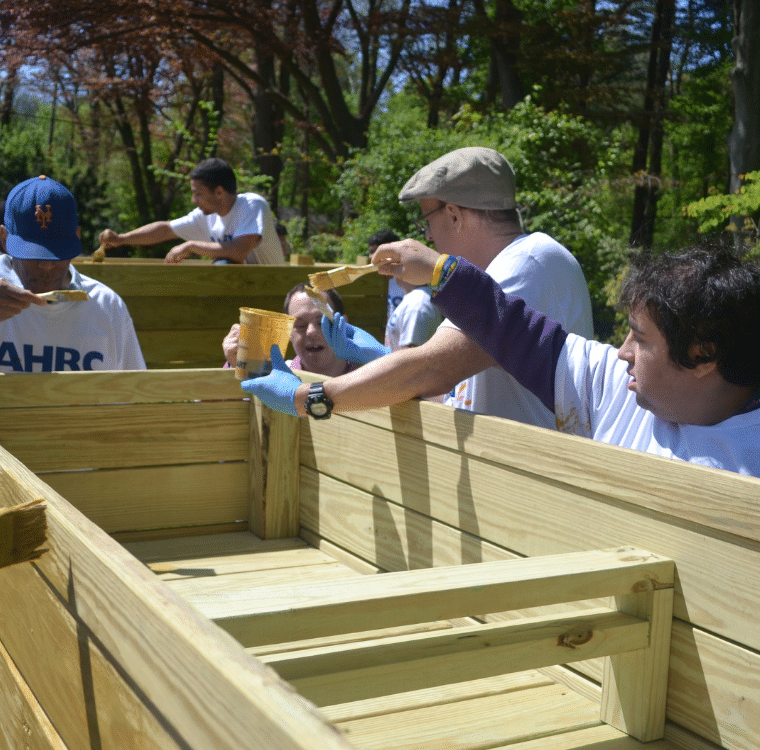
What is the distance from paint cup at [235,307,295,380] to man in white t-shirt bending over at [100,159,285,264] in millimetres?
3269

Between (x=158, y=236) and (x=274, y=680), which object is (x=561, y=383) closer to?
(x=274, y=680)

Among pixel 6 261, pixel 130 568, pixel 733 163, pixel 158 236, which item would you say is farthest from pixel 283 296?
pixel 733 163

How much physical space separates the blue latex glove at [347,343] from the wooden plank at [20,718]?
5.19 feet

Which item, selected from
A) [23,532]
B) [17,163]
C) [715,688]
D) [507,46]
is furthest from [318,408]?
[17,163]

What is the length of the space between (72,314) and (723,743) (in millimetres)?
2640

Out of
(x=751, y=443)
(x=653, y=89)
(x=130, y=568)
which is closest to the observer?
(x=130, y=568)

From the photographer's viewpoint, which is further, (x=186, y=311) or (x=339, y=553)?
(x=186, y=311)

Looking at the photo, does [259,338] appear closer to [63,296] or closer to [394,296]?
[63,296]

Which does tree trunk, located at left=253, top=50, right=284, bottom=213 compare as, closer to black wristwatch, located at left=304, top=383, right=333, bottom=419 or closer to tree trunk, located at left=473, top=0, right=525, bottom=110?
tree trunk, located at left=473, top=0, right=525, bottom=110

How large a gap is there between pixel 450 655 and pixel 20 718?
842 millimetres

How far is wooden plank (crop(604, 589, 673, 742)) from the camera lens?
5.57 feet

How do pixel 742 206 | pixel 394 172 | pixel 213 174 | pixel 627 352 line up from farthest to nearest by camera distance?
pixel 394 172, pixel 742 206, pixel 213 174, pixel 627 352

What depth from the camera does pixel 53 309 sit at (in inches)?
131

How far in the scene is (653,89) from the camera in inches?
641
